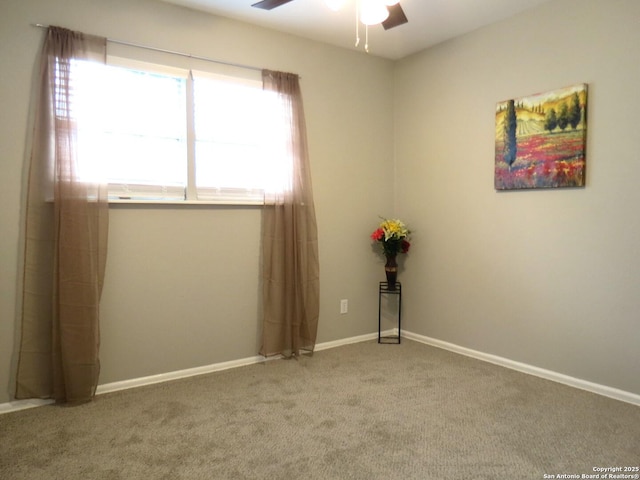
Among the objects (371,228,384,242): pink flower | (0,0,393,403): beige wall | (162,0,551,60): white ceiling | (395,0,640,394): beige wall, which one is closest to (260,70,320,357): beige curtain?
(0,0,393,403): beige wall

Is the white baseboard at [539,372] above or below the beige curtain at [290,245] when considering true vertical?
below

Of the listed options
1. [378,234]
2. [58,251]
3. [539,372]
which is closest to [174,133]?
[58,251]

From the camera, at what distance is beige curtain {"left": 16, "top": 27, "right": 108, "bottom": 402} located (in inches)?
99.3

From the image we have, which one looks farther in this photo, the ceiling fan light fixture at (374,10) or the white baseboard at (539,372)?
the white baseboard at (539,372)

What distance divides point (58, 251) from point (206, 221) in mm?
950

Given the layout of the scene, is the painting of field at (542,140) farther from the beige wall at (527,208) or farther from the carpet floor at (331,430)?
the carpet floor at (331,430)

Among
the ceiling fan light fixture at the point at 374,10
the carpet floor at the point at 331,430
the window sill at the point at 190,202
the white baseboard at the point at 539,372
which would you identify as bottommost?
the carpet floor at the point at 331,430

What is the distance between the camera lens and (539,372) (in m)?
3.05

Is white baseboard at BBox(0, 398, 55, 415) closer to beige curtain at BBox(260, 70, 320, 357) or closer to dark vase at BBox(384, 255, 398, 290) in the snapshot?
beige curtain at BBox(260, 70, 320, 357)

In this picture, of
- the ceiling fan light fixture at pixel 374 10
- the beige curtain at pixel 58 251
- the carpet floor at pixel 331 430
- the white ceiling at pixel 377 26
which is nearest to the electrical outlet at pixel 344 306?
the carpet floor at pixel 331 430

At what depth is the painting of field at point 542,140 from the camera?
110 inches

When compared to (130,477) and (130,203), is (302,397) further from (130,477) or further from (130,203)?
(130,203)

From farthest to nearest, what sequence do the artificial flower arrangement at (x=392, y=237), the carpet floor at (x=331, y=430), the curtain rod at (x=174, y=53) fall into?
the artificial flower arrangement at (x=392, y=237)
the curtain rod at (x=174, y=53)
the carpet floor at (x=331, y=430)

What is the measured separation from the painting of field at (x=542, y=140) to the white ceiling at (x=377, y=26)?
2.11 ft
